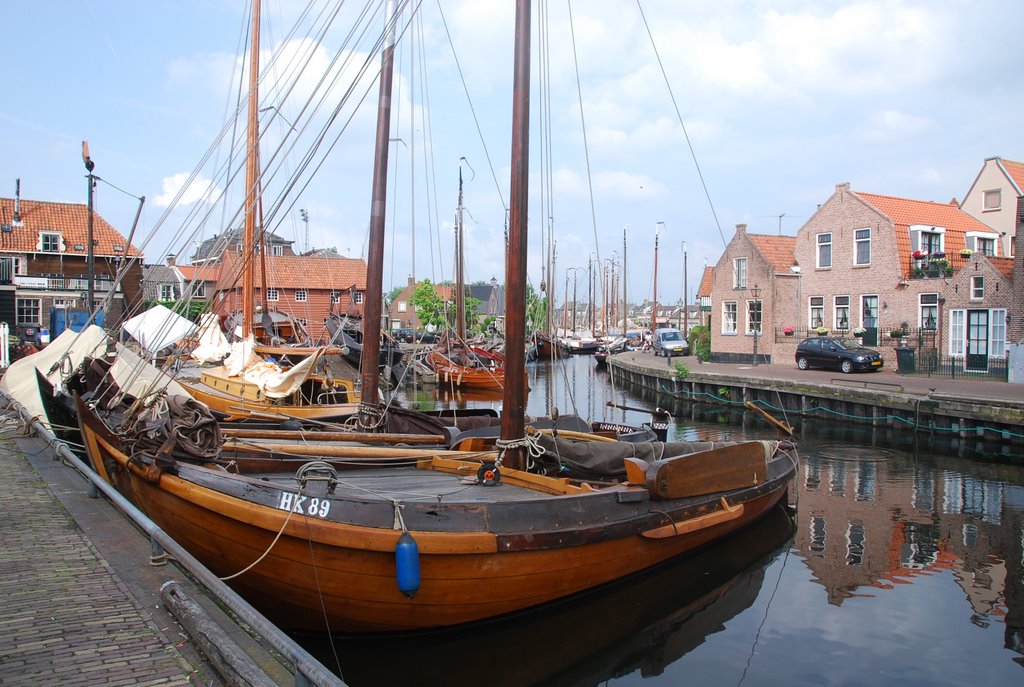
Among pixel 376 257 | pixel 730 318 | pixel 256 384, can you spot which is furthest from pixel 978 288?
pixel 256 384

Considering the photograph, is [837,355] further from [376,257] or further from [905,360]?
[376,257]

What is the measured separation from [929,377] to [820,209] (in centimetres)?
1082

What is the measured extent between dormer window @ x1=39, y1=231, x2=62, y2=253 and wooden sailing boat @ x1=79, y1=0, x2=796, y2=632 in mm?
41169

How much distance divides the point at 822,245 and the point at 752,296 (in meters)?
4.18

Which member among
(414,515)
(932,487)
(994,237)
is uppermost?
(994,237)

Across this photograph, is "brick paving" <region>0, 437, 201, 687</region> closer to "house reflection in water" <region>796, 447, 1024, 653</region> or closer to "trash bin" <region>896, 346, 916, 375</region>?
"house reflection in water" <region>796, 447, 1024, 653</region>

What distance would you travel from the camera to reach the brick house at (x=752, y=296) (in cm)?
3628

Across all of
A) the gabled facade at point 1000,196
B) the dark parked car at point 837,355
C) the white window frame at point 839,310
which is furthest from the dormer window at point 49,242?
the gabled facade at point 1000,196

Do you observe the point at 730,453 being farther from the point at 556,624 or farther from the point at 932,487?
the point at 932,487

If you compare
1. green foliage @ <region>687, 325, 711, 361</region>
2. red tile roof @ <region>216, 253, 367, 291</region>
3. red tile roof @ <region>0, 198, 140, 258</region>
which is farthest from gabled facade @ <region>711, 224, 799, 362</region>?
red tile roof @ <region>0, 198, 140, 258</region>

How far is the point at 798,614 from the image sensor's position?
830cm

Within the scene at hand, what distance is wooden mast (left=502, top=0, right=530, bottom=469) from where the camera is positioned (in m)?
8.09

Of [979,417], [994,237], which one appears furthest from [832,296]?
[979,417]

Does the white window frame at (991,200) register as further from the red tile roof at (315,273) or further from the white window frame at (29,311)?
the white window frame at (29,311)
